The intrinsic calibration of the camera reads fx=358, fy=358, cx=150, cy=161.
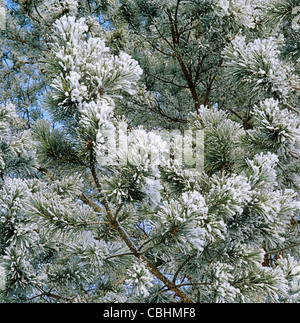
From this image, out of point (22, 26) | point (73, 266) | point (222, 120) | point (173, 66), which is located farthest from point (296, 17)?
→ point (22, 26)

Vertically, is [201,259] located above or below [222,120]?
below

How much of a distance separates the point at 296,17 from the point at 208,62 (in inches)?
40.5

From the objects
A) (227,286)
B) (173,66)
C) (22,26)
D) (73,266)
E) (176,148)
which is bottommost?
(73,266)

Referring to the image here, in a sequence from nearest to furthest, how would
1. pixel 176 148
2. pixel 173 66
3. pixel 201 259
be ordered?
pixel 201 259 < pixel 176 148 < pixel 173 66

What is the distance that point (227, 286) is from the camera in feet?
4.60

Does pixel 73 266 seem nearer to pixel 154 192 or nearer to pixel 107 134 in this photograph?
pixel 154 192

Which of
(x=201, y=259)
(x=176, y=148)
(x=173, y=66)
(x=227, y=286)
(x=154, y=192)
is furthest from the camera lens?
(x=173, y=66)

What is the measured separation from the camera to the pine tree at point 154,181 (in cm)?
121

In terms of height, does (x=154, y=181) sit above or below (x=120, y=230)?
above

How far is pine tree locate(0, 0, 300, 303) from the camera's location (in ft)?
3.98

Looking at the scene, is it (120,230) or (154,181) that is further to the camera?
(120,230)

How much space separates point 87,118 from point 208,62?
6.60 feet

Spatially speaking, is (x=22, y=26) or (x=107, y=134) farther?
(x=22, y=26)

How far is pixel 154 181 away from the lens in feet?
4.00
